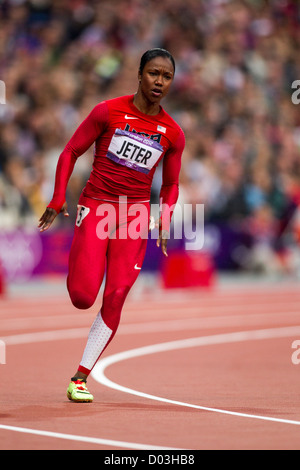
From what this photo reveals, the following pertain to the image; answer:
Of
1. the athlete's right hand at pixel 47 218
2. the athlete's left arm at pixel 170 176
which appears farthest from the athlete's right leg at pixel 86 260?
the athlete's left arm at pixel 170 176

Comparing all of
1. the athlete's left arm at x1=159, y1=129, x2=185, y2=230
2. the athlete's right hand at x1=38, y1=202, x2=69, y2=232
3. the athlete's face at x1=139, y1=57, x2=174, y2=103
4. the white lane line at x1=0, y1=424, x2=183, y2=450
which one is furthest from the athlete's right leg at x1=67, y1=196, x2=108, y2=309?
the white lane line at x1=0, y1=424, x2=183, y2=450

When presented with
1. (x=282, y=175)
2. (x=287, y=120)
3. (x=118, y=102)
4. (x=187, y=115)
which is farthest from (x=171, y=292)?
(x=118, y=102)

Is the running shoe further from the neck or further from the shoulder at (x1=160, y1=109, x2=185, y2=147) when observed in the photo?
the neck

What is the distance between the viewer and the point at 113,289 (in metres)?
7.24

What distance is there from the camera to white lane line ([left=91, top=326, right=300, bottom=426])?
6828 millimetres

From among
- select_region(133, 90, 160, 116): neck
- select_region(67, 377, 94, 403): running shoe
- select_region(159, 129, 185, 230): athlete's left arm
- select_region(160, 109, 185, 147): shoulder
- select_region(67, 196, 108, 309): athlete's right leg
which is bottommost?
select_region(67, 377, 94, 403): running shoe

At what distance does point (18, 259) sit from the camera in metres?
20.5

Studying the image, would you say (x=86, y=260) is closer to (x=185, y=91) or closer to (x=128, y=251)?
(x=128, y=251)

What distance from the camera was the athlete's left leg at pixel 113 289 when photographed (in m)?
7.25

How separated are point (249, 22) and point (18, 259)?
1149 cm

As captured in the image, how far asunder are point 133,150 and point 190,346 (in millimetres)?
4678

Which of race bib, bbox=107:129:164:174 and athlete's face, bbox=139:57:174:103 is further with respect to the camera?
race bib, bbox=107:129:164:174
